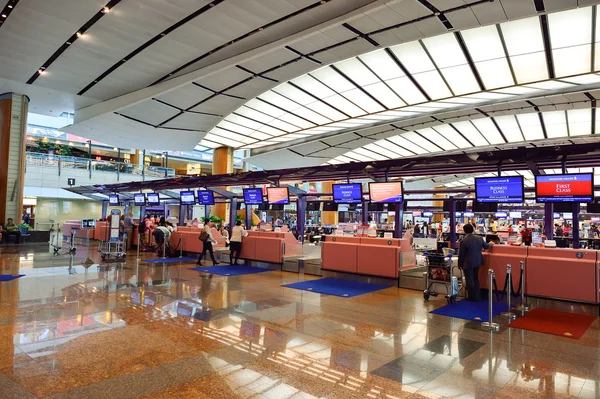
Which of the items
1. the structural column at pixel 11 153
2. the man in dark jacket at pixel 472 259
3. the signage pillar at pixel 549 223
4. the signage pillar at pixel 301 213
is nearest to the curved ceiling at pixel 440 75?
the signage pillar at pixel 301 213

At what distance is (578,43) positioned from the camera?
1402 centimetres

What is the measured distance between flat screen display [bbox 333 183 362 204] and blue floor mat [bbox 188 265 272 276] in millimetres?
3426

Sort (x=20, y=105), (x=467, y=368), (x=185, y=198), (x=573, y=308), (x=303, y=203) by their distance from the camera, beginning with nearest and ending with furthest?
(x=467, y=368) → (x=573, y=308) → (x=303, y=203) → (x=185, y=198) → (x=20, y=105)

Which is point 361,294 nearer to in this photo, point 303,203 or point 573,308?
point 573,308

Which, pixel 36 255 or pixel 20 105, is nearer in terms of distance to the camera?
pixel 36 255

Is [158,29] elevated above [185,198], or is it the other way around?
[158,29]

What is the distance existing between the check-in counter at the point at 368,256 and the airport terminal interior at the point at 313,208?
0.06 m

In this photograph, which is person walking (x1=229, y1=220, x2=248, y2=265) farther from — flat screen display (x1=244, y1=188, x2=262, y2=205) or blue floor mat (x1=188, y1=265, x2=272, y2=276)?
flat screen display (x1=244, y1=188, x2=262, y2=205)

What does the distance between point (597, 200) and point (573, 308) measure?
10.5 metres

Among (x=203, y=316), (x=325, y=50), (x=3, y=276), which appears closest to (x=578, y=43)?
(x=325, y=50)

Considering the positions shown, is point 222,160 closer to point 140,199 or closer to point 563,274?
point 140,199

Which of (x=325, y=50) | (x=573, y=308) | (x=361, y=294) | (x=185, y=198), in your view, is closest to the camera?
(x=573, y=308)

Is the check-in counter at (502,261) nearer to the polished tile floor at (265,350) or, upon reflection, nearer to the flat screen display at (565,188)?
the polished tile floor at (265,350)

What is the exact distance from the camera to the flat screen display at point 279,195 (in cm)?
1524
